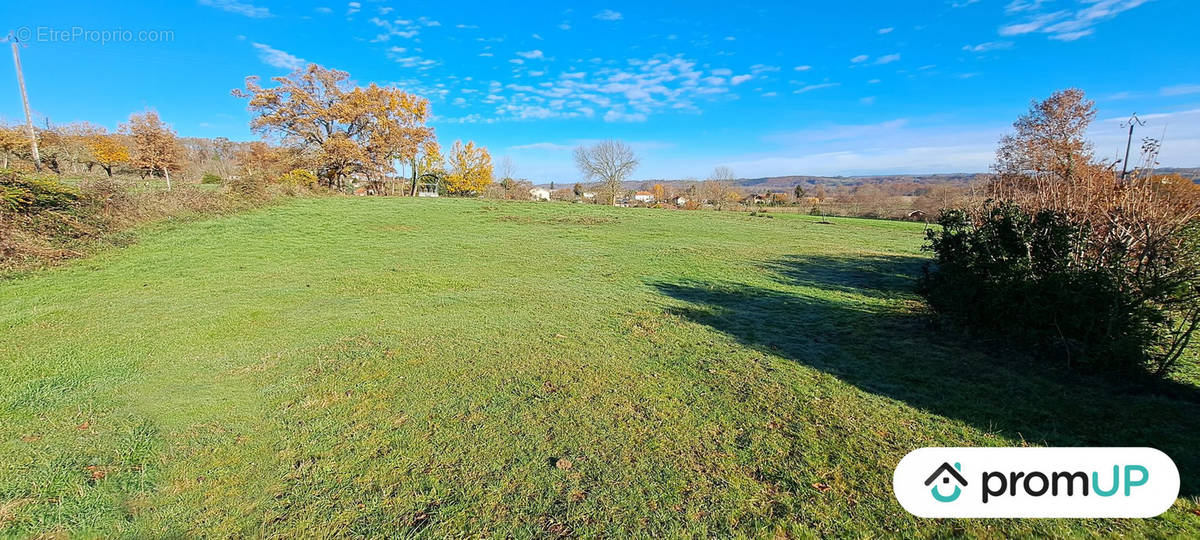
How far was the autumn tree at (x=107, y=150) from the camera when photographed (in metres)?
27.0

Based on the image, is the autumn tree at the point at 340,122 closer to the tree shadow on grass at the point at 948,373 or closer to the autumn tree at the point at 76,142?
the autumn tree at the point at 76,142

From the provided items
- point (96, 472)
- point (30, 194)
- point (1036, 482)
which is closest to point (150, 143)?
point (30, 194)

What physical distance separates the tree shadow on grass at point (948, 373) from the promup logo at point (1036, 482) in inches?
5.8

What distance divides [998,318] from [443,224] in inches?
684

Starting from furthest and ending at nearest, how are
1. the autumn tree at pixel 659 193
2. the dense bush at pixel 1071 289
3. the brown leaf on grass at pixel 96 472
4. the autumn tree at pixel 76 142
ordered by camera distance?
the autumn tree at pixel 659 193 < the autumn tree at pixel 76 142 < the dense bush at pixel 1071 289 < the brown leaf on grass at pixel 96 472

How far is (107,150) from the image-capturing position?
27.7m

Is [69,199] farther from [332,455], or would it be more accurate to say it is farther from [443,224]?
[332,455]

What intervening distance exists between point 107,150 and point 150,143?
9.67ft

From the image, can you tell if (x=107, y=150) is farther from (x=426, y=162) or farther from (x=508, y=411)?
(x=508, y=411)

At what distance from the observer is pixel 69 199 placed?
10070 millimetres

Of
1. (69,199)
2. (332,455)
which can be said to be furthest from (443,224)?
(332,455)

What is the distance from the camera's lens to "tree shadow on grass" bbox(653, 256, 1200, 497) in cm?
295

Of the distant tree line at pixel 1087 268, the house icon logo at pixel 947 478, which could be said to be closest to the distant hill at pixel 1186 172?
the distant tree line at pixel 1087 268

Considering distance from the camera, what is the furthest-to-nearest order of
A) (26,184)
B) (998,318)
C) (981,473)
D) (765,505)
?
(26,184)
(998,318)
(981,473)
(765,505)
